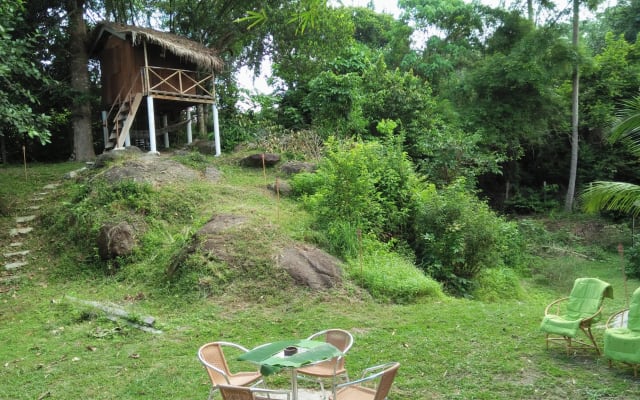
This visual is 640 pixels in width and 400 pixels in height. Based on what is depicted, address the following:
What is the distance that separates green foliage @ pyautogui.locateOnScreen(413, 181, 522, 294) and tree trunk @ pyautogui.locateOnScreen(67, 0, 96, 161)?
12756mm

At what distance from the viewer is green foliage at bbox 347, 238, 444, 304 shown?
809 cm

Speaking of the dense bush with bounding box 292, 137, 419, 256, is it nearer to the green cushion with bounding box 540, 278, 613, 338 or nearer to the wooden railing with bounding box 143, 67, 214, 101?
the green cushion with bounding box 540, 278, 613, 338

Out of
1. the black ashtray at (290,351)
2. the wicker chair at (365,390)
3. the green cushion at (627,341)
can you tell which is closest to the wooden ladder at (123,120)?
the black ashtray at (290,351)

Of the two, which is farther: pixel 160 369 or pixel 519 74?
pixel 519 74

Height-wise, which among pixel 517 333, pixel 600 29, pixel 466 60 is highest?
pixel 600 29

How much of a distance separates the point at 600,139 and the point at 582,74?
2807mm

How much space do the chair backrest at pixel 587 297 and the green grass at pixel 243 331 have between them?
2.08 feet

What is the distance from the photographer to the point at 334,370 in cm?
427

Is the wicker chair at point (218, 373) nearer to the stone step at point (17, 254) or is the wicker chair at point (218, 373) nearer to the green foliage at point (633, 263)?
the stone step at point (17, 254)

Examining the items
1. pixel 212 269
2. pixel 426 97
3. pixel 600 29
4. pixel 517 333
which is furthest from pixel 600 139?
pixel 212 269

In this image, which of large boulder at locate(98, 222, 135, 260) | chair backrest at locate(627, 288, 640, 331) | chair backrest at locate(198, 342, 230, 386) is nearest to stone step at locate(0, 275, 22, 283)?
large boulder at locate(98, 222, 135, 260)

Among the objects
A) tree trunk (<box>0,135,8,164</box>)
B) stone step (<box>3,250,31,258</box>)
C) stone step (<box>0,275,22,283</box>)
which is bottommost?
stone step (<box>0,275,22,283</box>)

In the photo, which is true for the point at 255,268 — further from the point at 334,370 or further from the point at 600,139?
the point at 600,139

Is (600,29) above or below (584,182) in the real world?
above
